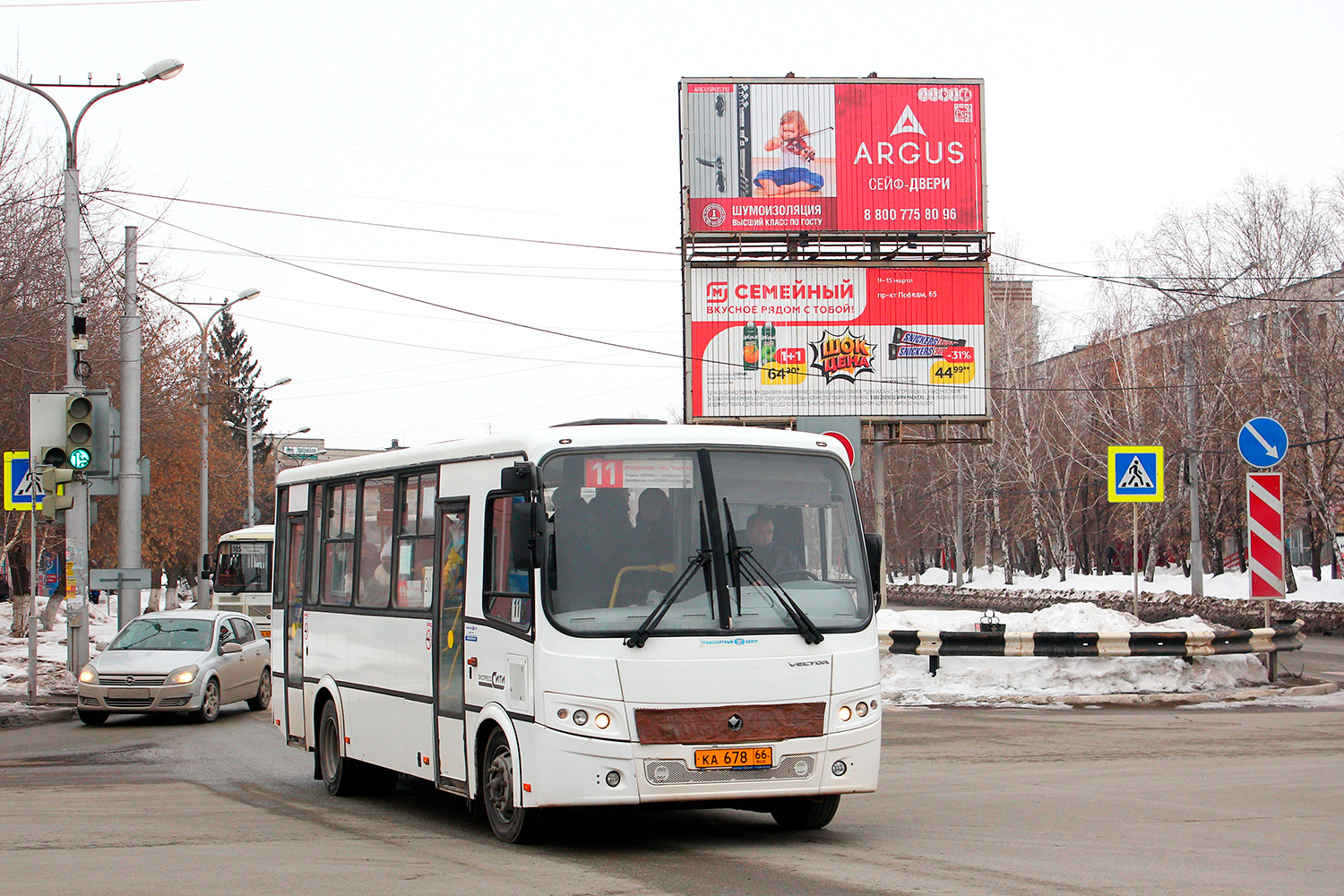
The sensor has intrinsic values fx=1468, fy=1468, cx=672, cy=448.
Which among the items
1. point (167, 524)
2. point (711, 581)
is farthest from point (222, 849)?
point (167, 524)

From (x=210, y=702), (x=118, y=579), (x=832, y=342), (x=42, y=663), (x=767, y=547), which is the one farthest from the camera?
(x=832, y=342)

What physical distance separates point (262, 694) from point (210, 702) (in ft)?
8.21

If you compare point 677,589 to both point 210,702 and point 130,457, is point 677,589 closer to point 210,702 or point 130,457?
point 210,702

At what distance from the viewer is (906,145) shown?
107 ft

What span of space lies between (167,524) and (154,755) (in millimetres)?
33713

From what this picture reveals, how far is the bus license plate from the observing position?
27.3 ft

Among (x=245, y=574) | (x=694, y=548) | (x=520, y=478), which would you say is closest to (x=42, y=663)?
(x=245, y=574)

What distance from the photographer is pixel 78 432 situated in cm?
1969

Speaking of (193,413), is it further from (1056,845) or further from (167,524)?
(1056,845)

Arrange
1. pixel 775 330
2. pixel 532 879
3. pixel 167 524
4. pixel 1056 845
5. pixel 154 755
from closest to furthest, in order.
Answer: pixel 532 879 < pixel 1056 845 < pixel 154 755 < pixel 775 330 < pixel 167 524

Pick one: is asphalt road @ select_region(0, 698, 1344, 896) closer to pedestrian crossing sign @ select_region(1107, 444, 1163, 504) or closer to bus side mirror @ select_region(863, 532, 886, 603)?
bus side mirror @ select_region(863, 532, 886, 603)

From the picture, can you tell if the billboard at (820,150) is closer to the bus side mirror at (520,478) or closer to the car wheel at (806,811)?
the car wheel at (806,811)

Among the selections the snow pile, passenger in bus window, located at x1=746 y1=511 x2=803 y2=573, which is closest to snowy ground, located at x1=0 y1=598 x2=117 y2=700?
the snow pile

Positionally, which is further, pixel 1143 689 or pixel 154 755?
pixel 1143 689
